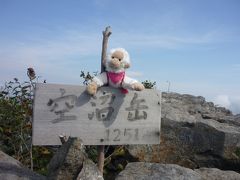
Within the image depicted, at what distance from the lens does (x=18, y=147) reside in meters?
6.73

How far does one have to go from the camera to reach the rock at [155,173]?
4.62m

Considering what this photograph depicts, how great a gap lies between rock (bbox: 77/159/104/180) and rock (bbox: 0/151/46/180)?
2.29 feet

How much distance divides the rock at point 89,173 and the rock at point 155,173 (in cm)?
45

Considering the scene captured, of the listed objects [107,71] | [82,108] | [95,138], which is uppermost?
[107,71]

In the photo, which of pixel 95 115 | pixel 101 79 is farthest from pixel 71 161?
pixel 101 79

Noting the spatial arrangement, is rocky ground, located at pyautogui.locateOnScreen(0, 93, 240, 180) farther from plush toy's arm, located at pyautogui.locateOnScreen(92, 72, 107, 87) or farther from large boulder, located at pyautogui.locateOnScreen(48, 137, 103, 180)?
plush toy's arm, located at pyautogui.locateOnScreen(92, 72, 107, 87)

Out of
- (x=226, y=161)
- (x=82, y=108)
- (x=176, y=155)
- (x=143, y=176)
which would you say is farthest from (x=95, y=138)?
(x=226, y=161)

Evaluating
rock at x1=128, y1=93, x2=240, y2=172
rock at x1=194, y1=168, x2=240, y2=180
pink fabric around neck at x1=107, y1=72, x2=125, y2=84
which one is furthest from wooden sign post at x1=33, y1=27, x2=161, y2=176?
rock at x1=128, y1=93, x2=240, y2=172

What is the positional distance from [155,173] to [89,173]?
88 cm

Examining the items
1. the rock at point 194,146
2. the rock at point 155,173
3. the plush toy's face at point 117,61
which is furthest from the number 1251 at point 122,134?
the rock at point 194,146

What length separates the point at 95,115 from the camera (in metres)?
4.43

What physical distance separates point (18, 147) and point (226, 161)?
136 inches

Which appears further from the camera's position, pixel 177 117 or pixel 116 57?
pixel 177 117

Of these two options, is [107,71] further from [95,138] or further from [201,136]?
[201,136]
